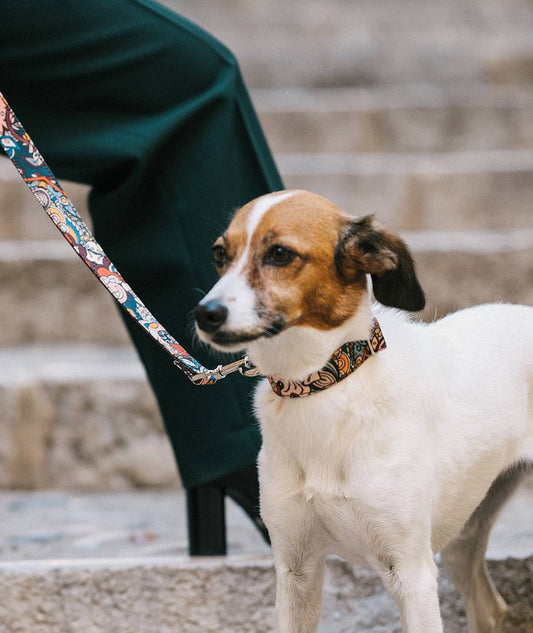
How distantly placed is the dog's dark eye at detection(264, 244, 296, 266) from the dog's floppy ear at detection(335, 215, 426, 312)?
0.07 m

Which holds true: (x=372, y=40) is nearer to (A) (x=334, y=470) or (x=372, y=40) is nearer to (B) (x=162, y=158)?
(B) (x=162, y=158)

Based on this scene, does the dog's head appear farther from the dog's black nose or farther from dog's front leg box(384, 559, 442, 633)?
dog's front leg box(384, 559, 442, 633)

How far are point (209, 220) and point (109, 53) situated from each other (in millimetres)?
335

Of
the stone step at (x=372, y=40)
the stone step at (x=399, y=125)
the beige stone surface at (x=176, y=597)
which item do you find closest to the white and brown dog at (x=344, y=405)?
the beige stone surface at (x=176, y=597)

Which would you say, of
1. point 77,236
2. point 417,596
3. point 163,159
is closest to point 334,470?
point 417,596

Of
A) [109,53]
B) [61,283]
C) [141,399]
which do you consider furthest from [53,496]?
[109,53]

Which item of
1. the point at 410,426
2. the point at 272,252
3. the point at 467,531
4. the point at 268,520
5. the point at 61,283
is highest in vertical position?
the point at 272,252

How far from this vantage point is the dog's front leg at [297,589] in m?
1.43

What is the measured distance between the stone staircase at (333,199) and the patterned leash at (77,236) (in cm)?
31

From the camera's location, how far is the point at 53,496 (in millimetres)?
2639

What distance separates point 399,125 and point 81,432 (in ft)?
6.29

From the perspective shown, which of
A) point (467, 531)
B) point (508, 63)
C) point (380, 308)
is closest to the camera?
point (380, 308)

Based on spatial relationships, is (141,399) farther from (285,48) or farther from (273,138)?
(285,48)

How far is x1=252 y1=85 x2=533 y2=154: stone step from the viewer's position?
12.8 feet
